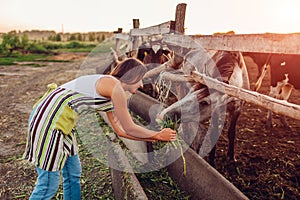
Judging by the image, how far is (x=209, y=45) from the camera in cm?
318

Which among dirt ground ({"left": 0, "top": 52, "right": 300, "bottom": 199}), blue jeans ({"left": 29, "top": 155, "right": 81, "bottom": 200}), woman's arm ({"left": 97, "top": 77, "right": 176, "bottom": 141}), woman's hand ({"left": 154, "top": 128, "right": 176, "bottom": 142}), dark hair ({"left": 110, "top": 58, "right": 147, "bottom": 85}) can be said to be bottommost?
dirt ground ({"left": 0, "top": 52, "right": 300, "bottom": 199})

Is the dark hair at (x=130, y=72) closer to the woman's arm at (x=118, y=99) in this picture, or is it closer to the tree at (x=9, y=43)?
the woman's arm at (x=118, y=99)

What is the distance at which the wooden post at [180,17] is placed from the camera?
4.10m

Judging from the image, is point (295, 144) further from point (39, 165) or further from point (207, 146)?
point (39, 165)

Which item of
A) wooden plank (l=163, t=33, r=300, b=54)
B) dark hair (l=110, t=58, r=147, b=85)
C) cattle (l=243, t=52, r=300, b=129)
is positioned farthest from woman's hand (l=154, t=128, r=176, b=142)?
cattle (l=243, t=52, r=300, b=129)

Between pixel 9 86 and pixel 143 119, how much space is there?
7180 mm

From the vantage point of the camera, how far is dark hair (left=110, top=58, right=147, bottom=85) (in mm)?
2217

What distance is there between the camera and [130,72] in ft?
7.29

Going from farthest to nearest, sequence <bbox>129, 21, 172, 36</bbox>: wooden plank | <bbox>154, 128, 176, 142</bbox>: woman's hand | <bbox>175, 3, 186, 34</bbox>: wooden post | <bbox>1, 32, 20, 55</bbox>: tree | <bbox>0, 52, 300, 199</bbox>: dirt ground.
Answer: <bbox>1, 32, 20, 55</bbox>: tree
<bbox>129, 21, 172, 36</bbox>: wooden plank
<bbox>175, 3, 186, 34</bbox>: wooden post
<bbox>0, 52, 300, 199</bbox>: dirt ground
<bbox>154, 128, 176, 142</bbox>: woman's hand

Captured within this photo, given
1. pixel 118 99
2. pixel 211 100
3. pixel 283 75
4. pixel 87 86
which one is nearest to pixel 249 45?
pixel 118 99

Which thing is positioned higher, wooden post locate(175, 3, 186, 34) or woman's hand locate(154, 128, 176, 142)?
wooden post locate(175, 3, 186, 34)

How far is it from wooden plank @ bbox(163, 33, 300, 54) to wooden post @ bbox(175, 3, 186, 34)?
2.35 feet

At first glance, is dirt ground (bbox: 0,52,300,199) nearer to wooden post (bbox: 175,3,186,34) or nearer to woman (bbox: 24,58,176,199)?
woman (bbox: 24,58,176,199)

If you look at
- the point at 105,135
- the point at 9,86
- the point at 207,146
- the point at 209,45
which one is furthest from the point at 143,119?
the point at 9,86
